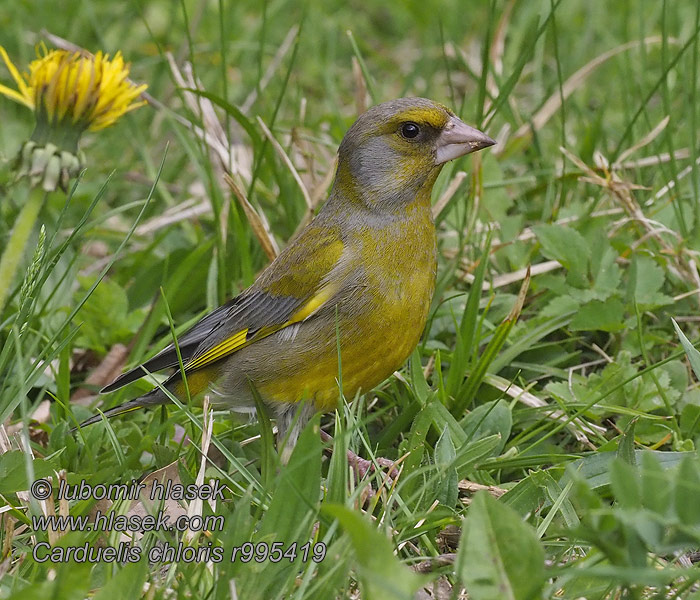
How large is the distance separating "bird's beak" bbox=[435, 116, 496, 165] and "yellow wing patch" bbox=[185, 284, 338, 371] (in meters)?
0.74

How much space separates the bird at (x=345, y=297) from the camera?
3748 millimetres

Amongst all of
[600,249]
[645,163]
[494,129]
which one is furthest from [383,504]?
[494,129]

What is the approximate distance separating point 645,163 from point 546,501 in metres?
2.70

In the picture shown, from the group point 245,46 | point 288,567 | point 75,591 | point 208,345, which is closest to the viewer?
point 75,591

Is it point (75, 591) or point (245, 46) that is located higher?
point (245, 46)

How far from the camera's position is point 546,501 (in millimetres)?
3232

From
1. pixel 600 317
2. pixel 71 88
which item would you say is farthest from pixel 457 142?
pixel 71 88

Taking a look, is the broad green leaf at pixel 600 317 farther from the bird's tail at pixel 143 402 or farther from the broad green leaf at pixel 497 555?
the broad green leaf at pixel 497 555

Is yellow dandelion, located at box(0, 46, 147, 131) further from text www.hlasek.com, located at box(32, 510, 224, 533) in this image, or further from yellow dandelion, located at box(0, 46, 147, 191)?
text www.hlasek.com, located at box(32, 510, 224, 533)

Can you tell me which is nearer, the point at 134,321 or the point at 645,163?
the point at 134,321

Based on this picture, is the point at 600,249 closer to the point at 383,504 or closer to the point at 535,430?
the point at 535,430

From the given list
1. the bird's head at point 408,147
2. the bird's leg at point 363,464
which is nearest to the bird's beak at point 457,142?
the bird's head at point 408,147

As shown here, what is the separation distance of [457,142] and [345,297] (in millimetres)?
834

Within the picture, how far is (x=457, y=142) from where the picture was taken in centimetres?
404
